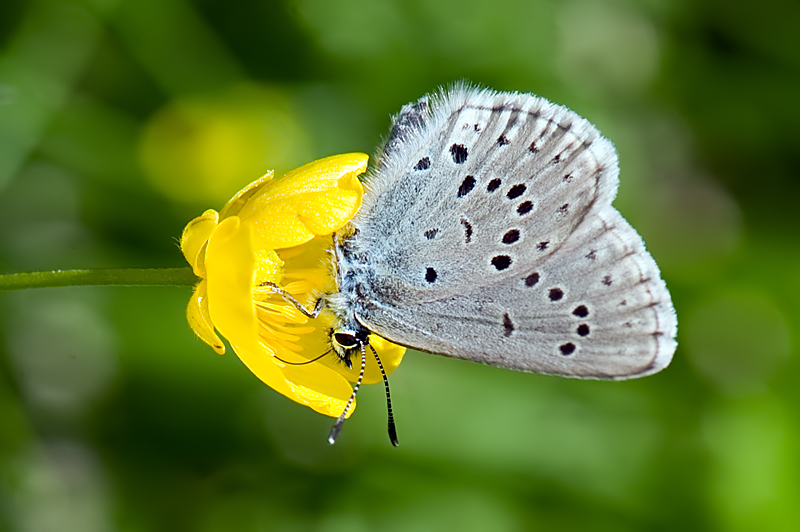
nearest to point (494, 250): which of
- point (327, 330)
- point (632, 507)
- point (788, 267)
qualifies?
point (327, 330)

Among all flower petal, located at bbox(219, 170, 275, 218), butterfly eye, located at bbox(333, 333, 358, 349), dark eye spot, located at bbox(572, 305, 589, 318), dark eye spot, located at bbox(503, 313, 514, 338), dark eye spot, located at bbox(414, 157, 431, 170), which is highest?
dark eye spot, located at bbox(414, 157, 431, 170)

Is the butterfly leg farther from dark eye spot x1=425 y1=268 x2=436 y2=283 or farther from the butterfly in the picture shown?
dark eye spot x1=425 y1=268 x2=436 y2=283

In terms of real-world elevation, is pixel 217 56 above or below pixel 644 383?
above

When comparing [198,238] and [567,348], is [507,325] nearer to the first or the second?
[567,348]

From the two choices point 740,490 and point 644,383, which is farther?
point 644,383

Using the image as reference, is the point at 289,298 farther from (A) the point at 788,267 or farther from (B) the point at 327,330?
(A) the point at 788,267

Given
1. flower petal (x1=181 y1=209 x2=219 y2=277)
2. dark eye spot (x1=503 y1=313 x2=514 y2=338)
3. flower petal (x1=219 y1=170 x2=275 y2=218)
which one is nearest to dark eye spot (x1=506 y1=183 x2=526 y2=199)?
dark eye spot (x1=503 y1=313 x2=514 y2=338)

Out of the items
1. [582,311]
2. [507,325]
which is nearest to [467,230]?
[507,325]

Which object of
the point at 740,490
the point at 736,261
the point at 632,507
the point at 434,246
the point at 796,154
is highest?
the point at 796,154
